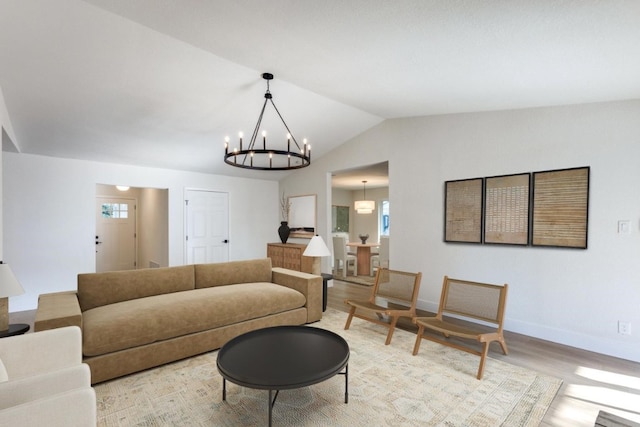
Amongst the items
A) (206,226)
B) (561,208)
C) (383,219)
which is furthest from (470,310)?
(383,219)


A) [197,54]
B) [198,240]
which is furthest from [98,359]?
[198,240]

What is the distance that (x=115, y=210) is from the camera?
7.29m

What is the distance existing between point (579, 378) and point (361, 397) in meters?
1.84

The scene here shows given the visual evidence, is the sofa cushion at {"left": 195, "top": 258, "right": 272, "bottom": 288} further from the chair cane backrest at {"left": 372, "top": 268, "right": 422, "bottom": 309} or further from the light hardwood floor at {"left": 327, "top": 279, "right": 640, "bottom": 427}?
the light hardwood floor at {"left": 327, "top": 279, "right": 640, "bottom": 427}

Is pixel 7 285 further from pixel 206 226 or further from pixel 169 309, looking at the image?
pixel 206 226

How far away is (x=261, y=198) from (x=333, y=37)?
16.7 feet

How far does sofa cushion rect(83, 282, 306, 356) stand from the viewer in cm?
238

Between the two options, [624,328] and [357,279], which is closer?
[624,328]

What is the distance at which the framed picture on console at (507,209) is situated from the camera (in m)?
3.46

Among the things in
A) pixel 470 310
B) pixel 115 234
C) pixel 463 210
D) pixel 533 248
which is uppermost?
pixel 463 210

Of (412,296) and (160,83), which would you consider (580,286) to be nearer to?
(412,296)

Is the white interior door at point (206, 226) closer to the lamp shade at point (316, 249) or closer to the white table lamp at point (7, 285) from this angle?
the lamp shade at point (316, 249)

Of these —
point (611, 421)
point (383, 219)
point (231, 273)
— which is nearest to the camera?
point (611, 421)

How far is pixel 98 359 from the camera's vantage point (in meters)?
2.33
